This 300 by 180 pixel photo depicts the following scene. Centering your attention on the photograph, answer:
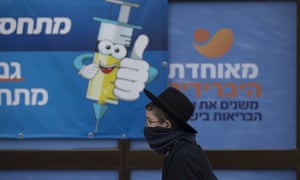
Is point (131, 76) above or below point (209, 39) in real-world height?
below

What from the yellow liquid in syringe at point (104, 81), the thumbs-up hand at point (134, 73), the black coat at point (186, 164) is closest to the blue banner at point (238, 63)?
the thumbs-up hand at point (134, 73)

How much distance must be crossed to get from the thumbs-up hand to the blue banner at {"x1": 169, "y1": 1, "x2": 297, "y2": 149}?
0.26 m

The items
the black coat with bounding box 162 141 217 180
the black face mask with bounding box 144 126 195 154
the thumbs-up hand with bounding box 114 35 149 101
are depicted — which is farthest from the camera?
the thumbs-up hand with bounding box 114 35 149 101

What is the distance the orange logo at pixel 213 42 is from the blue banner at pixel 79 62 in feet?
1.43

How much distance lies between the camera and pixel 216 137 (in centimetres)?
450

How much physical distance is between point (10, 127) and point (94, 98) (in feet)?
2.65

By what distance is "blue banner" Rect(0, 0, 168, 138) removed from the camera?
14.5ft

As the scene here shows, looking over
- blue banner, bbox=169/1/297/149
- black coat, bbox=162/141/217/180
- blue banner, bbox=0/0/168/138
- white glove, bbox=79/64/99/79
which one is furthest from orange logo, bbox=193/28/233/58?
black coat, bbox=162/141/217/180

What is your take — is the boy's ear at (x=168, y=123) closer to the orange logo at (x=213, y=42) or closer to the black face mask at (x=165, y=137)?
the black face mask at (x=165, y=137)

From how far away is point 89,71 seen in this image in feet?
14.6

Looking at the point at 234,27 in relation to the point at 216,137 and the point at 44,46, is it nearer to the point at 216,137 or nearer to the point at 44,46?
the point at 216,137

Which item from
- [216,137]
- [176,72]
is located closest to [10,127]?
[176,72]

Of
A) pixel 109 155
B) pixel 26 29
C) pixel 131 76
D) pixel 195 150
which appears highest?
pixel 26 29

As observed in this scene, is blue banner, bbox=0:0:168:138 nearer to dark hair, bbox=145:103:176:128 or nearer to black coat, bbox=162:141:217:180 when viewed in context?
dark hair, bbox=145:103:176:128
